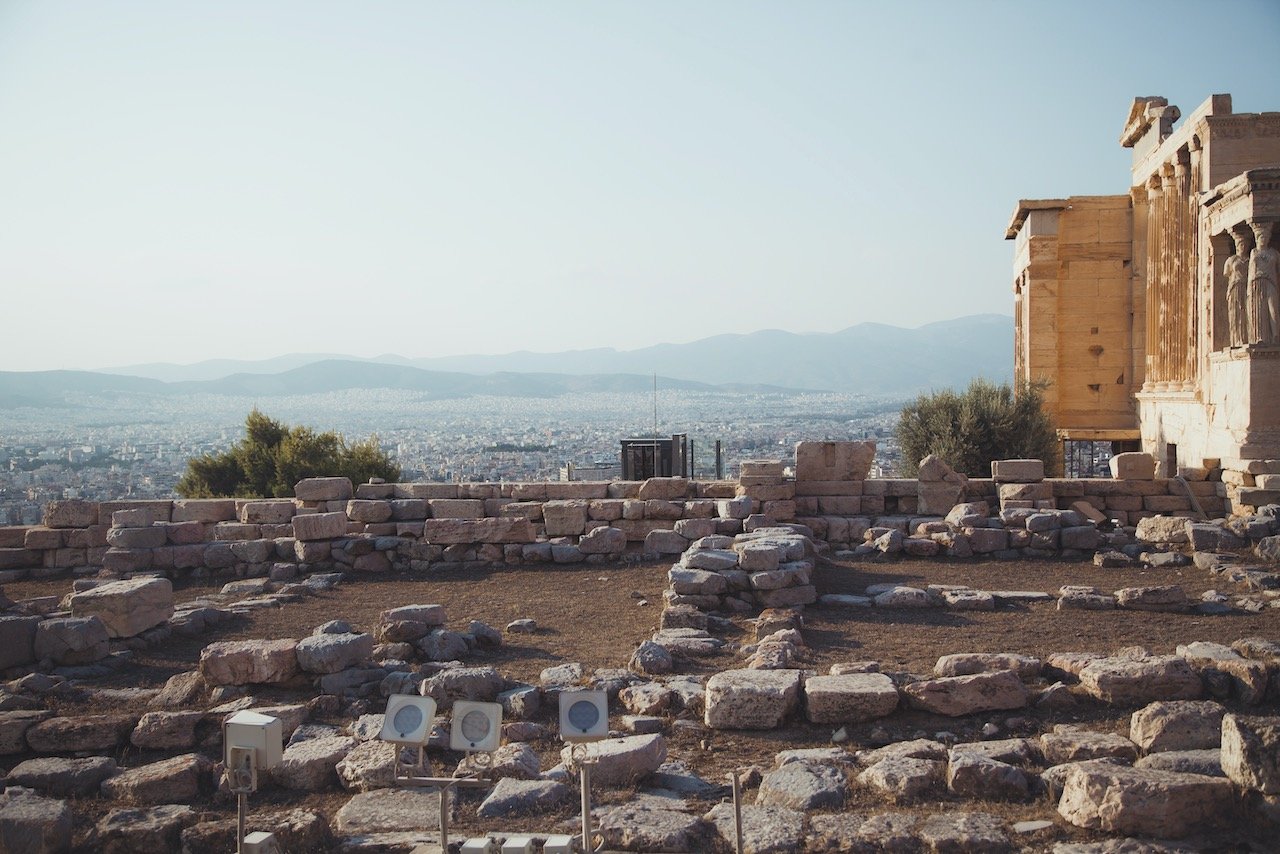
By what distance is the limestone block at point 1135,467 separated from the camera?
16.0m

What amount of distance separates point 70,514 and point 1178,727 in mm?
15257

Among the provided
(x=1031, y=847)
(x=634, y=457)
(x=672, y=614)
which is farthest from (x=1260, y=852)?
(x=634, y=457)

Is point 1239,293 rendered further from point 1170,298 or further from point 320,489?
point 320,489

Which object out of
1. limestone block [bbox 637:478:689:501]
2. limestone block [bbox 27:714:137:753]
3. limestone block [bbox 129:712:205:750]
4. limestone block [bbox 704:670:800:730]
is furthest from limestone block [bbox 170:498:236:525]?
limestone block [bbox 704:670:800:730]

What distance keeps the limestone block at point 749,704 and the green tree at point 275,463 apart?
19419 mm

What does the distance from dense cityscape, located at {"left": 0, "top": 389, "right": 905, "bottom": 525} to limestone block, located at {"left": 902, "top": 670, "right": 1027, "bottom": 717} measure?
12.4 metres

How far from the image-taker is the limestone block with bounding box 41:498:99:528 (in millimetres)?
15953

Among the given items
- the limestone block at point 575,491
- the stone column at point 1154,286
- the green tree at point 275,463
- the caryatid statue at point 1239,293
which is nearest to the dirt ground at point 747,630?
the limestone block at point 575,491

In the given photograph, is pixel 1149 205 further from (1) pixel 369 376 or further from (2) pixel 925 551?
(1) pixel 369 376

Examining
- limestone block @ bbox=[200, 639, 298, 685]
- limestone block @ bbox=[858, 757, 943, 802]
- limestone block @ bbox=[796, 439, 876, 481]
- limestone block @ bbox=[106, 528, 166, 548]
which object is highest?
limestone block @ bbox=[796, 439, 876, 481]

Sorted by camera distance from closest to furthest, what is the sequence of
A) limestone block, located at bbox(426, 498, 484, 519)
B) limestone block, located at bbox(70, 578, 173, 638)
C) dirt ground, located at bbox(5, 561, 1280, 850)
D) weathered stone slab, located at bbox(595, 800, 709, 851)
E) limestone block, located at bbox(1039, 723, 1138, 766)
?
weathered stone slab, located at bbox(595, 800, 709, 851)
limestone block, located at bbox(1039, 723, 1138, 766)
dirt ground, located at bbox(5, 561, 1280, 850)
limestone block, located at bbox(70, 578, 173, 638)
limestone block, located at bbox(426, 498, 484, 519)

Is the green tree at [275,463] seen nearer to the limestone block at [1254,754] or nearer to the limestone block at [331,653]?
the limestone block at [331,653]

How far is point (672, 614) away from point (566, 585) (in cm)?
341

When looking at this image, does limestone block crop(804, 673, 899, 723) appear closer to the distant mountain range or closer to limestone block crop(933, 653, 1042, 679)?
limestone block crop(933, 653, 1042, 679)
